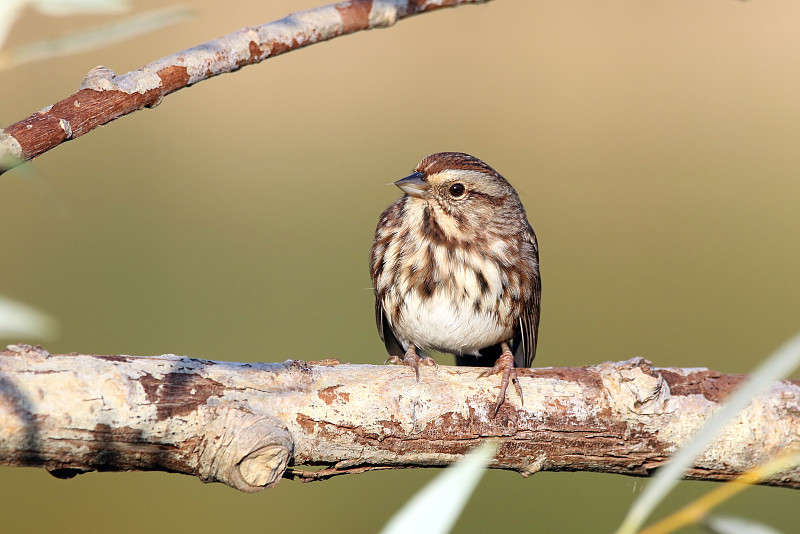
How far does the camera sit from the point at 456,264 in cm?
257

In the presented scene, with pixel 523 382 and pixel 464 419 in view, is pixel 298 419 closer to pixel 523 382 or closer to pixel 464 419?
pixel 464 419

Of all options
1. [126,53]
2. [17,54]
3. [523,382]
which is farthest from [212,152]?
[17,54]

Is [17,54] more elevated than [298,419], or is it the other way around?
[17,54]

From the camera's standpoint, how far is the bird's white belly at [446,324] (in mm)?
2545

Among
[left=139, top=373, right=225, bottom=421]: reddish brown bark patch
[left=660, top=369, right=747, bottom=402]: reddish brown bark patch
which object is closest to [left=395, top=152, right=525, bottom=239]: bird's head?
[left=660, top=369, right=747, bottom=402]: reddish brown bark patch

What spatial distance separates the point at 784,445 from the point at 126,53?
6.15 metres

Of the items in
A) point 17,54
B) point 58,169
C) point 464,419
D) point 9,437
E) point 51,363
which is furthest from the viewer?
point 58,169

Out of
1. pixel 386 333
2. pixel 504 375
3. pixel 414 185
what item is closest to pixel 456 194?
pixel 414 185

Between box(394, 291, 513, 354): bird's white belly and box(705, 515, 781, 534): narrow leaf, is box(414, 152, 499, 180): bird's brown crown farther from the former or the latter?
box(705, 515, 781, 534): narrow leaf

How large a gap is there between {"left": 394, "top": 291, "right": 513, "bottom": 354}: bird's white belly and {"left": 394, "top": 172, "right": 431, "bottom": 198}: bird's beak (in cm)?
32

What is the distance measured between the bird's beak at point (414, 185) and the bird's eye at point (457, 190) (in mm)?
75

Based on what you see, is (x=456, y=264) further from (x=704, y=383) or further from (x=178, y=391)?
(x=178, y=391)

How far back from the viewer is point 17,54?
2.97ft

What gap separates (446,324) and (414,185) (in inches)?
17.4
